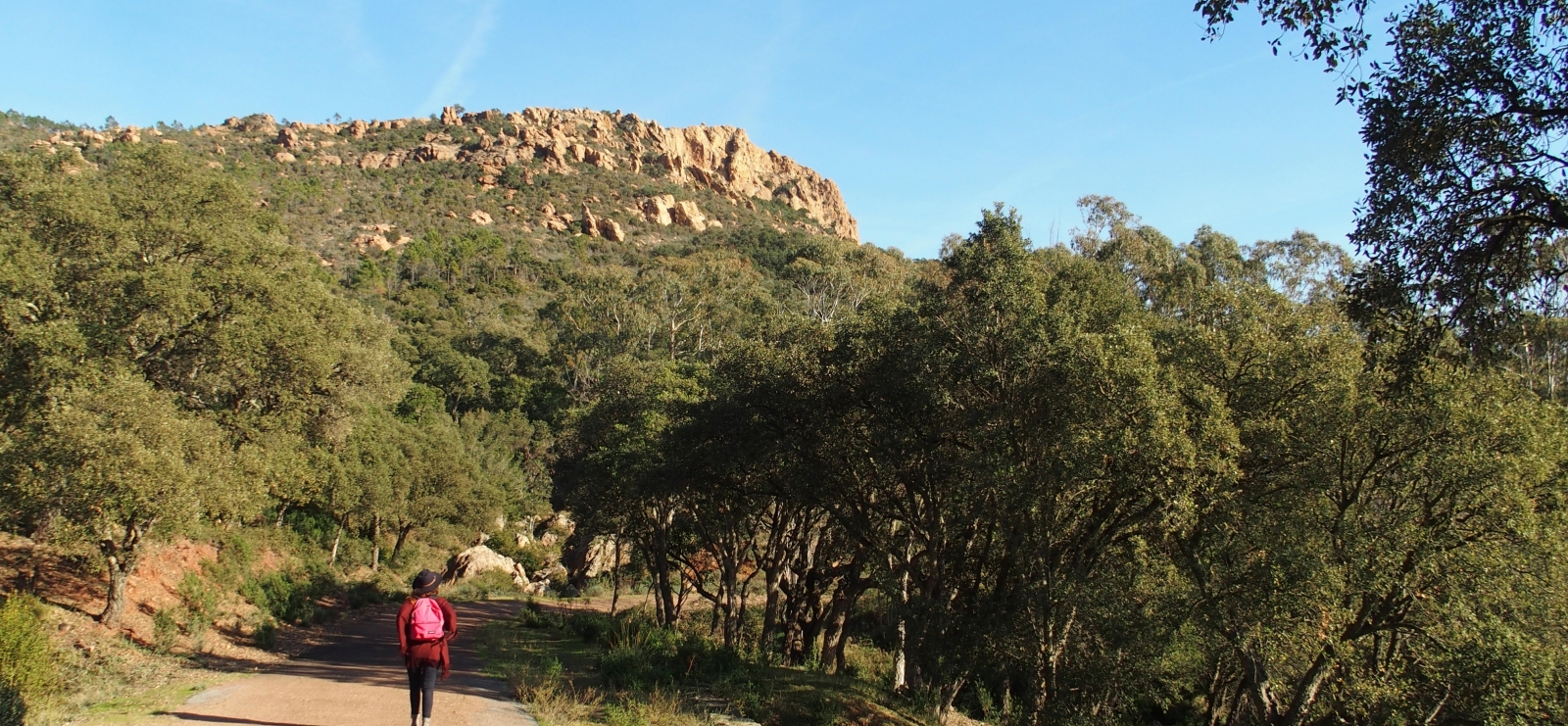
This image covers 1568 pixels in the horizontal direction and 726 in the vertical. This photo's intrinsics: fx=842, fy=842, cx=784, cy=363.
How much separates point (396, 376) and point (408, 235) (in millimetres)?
91050

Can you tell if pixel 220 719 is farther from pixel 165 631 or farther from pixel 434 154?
pixel 434 154

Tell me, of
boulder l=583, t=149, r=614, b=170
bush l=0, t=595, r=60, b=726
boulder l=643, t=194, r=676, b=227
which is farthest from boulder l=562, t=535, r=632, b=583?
boulder l=583, t=149, r=614, b=170

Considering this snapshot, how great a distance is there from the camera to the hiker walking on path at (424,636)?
795 centimetres

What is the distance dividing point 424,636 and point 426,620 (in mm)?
142

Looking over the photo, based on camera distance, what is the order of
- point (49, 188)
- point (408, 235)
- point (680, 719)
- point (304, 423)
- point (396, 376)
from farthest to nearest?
1. point (408, 235)
2. point (396, 376)
3. point (304, 423)
4. point (49, 188)
5. point (680, 719)

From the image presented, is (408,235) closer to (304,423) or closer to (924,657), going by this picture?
(304,423)

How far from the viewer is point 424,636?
7969 mm

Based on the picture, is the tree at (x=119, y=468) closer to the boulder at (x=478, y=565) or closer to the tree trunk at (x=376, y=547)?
the tree trunk at (x=376, y=547)

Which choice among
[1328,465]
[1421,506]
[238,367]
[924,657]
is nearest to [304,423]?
[238,367]

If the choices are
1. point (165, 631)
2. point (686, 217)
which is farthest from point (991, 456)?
point (686, 217)

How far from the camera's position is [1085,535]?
15.3 metres

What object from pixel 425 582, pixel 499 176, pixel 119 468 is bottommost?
pixel 425 582

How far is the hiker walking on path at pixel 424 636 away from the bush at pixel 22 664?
4.01 m

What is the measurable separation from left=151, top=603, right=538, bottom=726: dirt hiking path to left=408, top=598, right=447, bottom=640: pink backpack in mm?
2182
